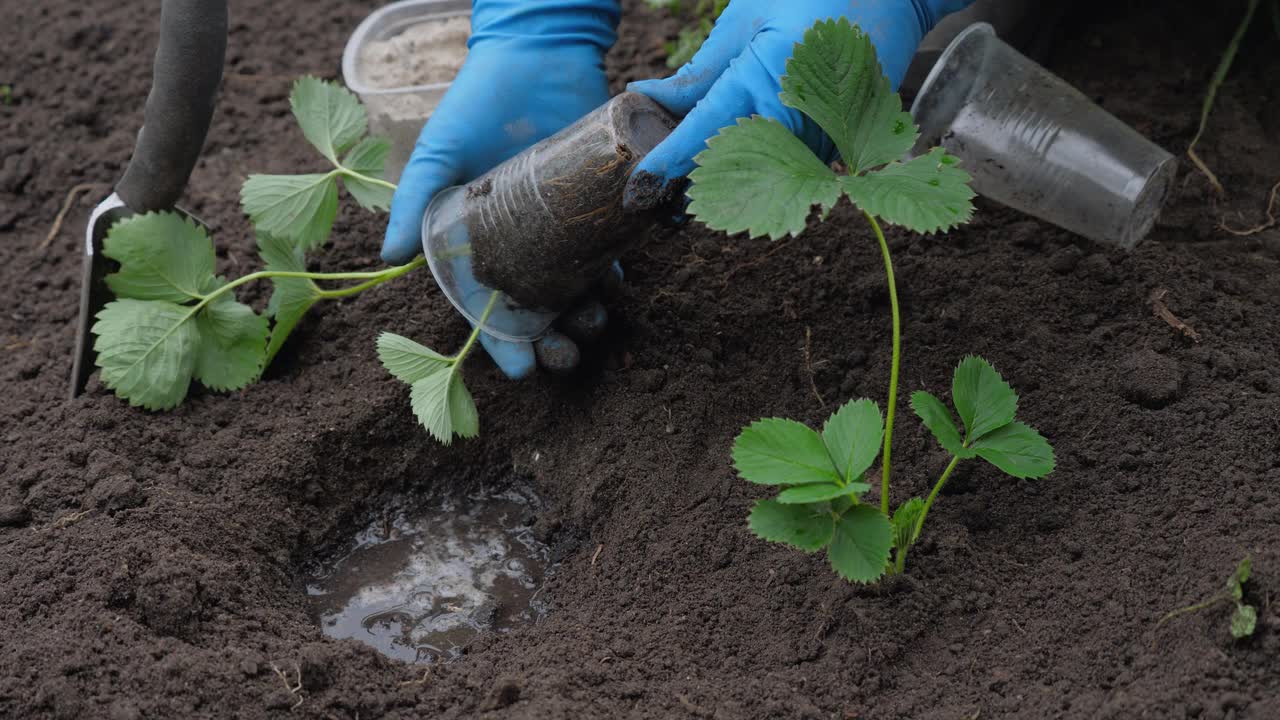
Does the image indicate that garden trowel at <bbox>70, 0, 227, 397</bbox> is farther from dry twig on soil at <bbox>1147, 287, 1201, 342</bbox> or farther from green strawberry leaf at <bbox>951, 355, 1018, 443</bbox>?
dry twig on soil at <bbox>1147, 287, 1201, 342</bbox>

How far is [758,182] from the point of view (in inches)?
56.2

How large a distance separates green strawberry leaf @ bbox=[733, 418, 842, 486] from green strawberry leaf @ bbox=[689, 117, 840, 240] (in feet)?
0.88

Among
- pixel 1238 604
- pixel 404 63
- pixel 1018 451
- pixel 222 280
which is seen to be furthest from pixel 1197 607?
pixel 404 63

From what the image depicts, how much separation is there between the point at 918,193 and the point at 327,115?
126 cm

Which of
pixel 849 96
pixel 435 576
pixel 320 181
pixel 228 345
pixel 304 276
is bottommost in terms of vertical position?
pixel 435 576

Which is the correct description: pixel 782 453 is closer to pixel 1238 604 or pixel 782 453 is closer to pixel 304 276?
pixel 1238 604

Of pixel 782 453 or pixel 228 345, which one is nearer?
pixel 782 453

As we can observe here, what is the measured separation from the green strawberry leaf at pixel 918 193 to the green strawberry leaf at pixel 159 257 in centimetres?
131

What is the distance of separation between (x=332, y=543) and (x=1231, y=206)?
1889 millimetres

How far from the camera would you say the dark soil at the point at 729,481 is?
5.04 feet

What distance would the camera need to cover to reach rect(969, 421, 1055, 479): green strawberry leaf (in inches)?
61.1

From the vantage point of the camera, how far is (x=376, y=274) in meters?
2.12

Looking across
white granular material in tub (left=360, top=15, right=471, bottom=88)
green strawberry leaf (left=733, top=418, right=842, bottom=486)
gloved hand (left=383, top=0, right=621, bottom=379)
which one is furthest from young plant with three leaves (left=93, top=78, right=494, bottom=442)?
green strawberry leaf (left=733, top=418, right=842, bottom=486)

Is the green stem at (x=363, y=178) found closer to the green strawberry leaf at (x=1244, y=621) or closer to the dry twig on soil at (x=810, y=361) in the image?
the dry twig on soil at (x=810, y=361)
